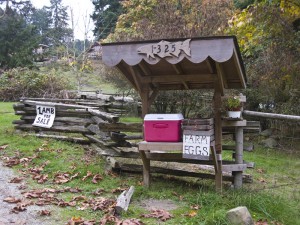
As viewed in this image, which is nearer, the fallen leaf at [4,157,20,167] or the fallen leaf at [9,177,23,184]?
the fallen leaf at [9,177,23,184]

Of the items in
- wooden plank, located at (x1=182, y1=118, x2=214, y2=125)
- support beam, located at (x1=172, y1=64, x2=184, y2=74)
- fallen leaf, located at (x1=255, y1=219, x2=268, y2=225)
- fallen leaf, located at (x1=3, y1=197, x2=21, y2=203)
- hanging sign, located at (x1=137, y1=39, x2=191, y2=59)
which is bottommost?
fallen leaf, located at (x1=255, y1=219, x2=268, y2=225)

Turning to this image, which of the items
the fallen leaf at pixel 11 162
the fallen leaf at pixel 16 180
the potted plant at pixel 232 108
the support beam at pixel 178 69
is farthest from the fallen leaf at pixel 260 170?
the fallen leaf at pixel 11 162

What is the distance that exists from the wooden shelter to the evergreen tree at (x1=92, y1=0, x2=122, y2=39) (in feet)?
70.8

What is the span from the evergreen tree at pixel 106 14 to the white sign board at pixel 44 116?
17769mm

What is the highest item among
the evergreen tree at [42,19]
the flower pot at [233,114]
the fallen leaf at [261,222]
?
Result: the evergreen tree at [42,19]

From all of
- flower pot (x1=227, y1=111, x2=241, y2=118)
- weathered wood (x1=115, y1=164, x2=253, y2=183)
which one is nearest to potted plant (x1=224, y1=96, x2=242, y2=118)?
flower pot (x1=227, y1=111, x2=241, y2=118)

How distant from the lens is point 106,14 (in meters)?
28.1

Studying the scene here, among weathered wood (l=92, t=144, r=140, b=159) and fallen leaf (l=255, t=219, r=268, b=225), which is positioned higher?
weathered wood (l=92, t=144, r=140, b=159)

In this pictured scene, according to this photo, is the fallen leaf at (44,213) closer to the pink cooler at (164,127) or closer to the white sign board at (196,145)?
the pink cooler at (164,127)

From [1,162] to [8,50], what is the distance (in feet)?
71.7

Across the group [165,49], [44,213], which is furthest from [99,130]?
[165,49]

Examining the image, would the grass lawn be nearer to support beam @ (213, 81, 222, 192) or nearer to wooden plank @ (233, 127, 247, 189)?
wooden plank @ (233, 127, 247, 189)

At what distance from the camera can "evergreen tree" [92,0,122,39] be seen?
2753 centimetres

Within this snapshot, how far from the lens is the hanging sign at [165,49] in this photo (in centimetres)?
456
